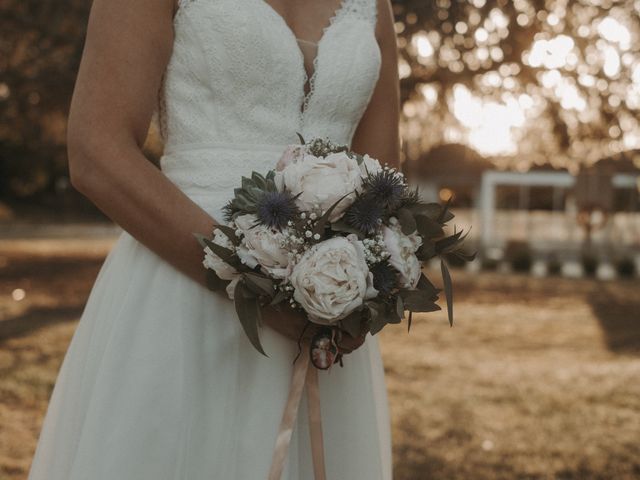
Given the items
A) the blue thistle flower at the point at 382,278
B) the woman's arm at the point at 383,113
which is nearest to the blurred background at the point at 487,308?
the woman's arm at the point at 383,113

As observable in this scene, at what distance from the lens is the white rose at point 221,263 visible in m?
1.73

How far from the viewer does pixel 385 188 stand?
5.64 ft

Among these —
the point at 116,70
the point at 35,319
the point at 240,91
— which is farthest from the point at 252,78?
the point at 35,319

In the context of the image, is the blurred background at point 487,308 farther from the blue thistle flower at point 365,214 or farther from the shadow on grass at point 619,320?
the blue thistle flower at point 365,214

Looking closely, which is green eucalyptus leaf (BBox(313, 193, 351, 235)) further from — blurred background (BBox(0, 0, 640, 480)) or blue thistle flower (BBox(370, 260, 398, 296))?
blurred background (BBox(0, 0, 640, 480))

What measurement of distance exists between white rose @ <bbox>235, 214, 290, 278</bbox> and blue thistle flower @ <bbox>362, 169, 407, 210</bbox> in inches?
8.3

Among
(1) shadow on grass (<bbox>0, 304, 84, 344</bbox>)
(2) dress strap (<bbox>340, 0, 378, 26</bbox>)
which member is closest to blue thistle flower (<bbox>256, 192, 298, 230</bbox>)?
(2) dress strap (<bbox>340, 0, 378, 26</bbox>)

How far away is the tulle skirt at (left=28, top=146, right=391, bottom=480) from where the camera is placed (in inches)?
71.5

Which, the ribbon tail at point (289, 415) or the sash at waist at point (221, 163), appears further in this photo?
the sash at waist at point (221, 163)

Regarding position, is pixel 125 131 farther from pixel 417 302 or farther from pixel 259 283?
pixel 417 302

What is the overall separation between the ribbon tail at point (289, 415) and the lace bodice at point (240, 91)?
0.41m

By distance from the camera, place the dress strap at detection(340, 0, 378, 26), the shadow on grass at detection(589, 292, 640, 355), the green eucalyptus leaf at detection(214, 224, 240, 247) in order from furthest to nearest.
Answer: the shadow on grass at detection(589, 292, 640, 355) → the dress strap at detection(340, 0, 378, 26) → the green eucalyptus leaf at detection(214, 224, 240, 247)

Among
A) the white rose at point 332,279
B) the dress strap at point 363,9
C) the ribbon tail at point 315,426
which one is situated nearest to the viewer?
the white rose at point 332,279

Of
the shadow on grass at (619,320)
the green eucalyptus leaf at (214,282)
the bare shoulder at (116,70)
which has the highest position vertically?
the bare shoulder at (116,70)
